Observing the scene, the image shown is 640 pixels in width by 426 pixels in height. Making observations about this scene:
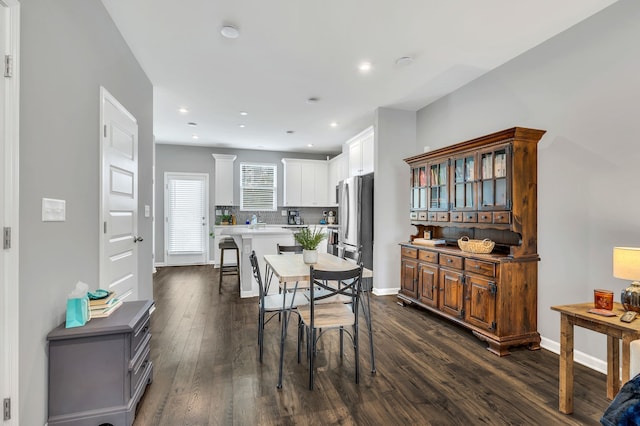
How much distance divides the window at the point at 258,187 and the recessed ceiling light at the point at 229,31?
5.10 meters

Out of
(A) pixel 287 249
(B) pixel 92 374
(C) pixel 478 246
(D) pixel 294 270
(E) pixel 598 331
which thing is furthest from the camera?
(A) pixel 287 249

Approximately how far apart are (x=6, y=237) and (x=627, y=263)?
3.39 meters

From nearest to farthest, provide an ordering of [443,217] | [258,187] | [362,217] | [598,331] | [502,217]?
[598,331]
[502,217]
[443,217]
[362,217]
[258,187]

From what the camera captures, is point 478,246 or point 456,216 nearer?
point 478,246

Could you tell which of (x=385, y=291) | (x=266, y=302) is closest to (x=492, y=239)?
(x=385, y=291)

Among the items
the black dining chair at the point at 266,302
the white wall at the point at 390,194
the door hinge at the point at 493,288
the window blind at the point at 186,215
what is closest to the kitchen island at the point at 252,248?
the white wall at the point at 390,194

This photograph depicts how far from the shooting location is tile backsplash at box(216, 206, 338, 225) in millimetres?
7801

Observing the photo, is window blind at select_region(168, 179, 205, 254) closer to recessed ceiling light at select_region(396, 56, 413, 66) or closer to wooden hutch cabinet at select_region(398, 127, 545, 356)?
wooden hutch cabinet at select_region(398, 127, 545, 356)

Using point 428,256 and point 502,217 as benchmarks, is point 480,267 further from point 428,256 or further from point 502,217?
point 428,256

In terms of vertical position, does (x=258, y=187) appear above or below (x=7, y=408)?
above

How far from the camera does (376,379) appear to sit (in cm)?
241

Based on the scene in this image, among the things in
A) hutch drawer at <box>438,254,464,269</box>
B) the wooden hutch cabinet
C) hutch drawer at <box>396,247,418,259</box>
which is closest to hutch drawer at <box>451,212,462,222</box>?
the wooden hutch cabinet

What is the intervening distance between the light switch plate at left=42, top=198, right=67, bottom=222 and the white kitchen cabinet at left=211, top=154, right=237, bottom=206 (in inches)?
222

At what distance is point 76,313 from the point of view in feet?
5.93
